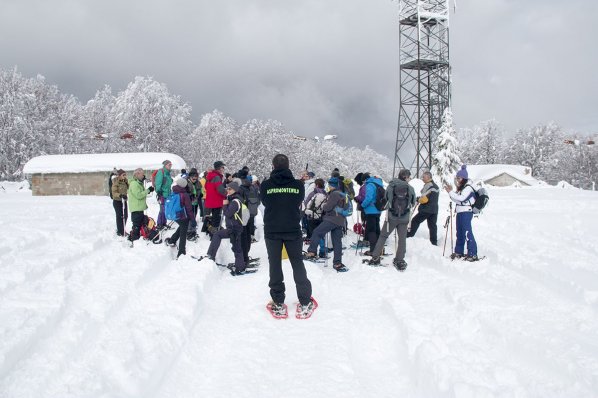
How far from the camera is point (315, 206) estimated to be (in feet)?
29.3

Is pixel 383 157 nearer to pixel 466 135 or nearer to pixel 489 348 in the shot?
pixel 466 135

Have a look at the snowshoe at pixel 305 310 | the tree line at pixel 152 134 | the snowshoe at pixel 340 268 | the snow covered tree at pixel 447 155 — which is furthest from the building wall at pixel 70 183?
the snow covered tree at pixel 447 155

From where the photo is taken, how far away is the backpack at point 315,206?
8.87 metres

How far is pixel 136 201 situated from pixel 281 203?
5125mm

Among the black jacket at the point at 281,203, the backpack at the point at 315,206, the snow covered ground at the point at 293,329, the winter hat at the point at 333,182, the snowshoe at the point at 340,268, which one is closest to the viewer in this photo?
the snow covered ground at the point at 293,329

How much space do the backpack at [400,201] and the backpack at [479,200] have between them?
125cm

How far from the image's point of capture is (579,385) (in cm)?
342

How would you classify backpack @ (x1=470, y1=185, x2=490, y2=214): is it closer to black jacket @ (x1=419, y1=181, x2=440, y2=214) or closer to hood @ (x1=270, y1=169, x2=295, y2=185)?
black jacket @ (x1=419, y1=181, x2=440, y2=214)

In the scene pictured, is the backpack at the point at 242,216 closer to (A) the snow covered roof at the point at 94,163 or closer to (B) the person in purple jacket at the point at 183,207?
(B) the person in purple jacket at the point at 183,207

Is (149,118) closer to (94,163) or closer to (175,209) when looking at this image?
(94,163)

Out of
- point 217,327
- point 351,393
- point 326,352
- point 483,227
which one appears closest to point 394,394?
point 351,393

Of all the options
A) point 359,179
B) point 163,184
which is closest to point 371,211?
point 359,179

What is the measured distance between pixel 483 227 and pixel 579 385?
934 centimetres

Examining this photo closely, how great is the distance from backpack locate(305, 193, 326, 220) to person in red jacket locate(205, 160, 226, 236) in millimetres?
2206
